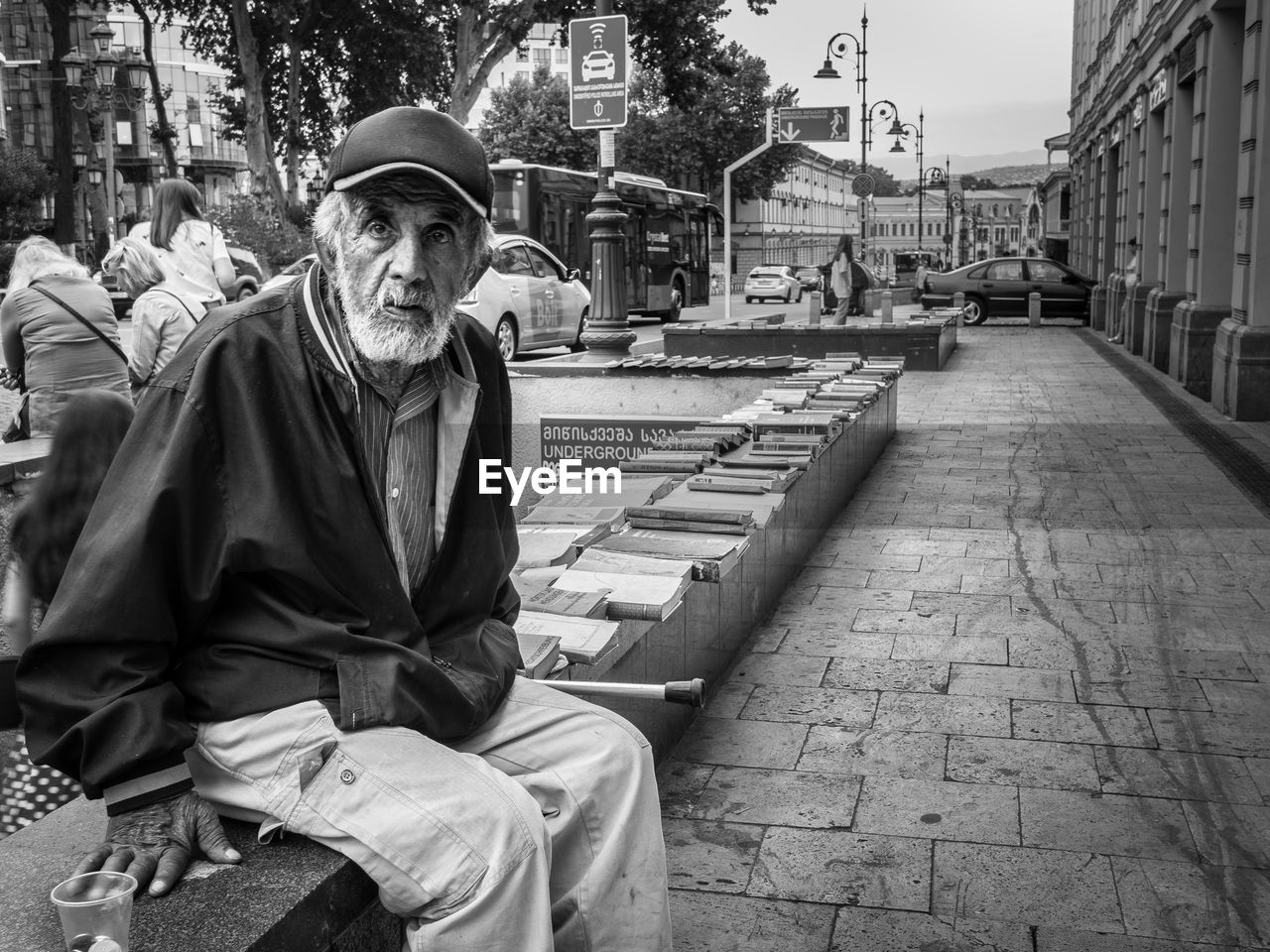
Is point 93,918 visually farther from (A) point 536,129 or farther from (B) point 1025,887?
(A) point 536,129

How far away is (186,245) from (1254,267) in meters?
8.74

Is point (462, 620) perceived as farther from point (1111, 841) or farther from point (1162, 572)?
point (1162, 572)

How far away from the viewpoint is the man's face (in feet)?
A: 7.44

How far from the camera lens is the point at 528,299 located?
63.4 ft

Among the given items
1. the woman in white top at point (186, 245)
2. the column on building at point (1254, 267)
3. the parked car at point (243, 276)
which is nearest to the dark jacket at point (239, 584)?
the parked car at point (243, 276)

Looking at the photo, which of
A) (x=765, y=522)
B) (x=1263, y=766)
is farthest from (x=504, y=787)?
(x=765, y=522)

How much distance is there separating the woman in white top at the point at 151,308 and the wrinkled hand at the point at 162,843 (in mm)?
4539

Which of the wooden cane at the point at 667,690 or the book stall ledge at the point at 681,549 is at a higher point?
the wooden cane at the point at 667,690

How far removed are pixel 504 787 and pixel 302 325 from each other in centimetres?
82

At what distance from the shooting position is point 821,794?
3.85 meters

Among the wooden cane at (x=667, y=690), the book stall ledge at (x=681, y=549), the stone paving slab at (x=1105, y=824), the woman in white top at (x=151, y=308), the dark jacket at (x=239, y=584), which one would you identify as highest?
the woman in white top at (x=151, y=308)

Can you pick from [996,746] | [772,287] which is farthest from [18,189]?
[996,746]

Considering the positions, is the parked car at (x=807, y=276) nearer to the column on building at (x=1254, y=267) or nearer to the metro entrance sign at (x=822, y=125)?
the metro entrance sign at (x=822, y=125)

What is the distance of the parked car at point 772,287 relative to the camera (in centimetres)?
4738
